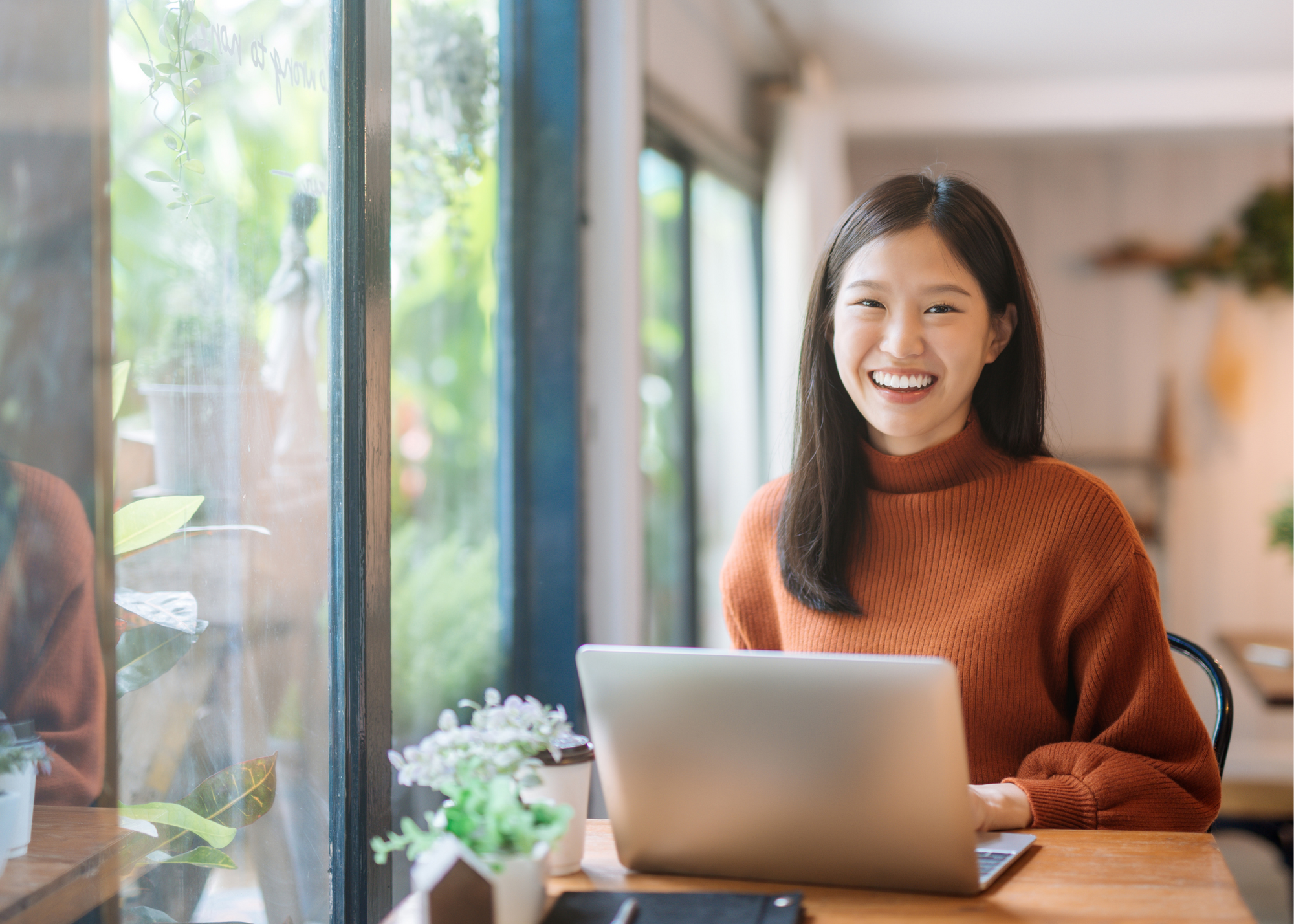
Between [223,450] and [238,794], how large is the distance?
0.38 meters

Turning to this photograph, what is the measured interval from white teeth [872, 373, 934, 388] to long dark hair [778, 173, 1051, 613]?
111 mm

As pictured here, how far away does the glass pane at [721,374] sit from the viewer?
12.0 ft

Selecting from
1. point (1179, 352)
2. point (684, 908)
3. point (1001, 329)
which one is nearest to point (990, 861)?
point (684, 908)

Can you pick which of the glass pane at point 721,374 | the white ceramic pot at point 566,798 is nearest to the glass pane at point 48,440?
the white ceramic pot at point 566,798

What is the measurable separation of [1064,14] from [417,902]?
3.62m

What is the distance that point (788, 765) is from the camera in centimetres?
85

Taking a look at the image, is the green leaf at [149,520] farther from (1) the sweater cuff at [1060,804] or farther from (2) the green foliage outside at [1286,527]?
(2) the green foliage outside at [1286,527]

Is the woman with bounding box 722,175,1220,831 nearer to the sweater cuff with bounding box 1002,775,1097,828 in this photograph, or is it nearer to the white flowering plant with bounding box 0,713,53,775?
the sweater cuff with bounding box 1002,775,1097,828

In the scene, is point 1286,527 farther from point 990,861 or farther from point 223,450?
point 223,450

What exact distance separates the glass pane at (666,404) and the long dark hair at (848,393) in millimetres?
1873

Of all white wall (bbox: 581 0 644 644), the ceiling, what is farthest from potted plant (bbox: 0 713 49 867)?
the ceiling

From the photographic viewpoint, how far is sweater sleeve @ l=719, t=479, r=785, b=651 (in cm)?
143

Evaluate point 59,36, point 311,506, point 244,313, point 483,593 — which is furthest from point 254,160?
point 483,593

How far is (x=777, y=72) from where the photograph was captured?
4.20 meters
